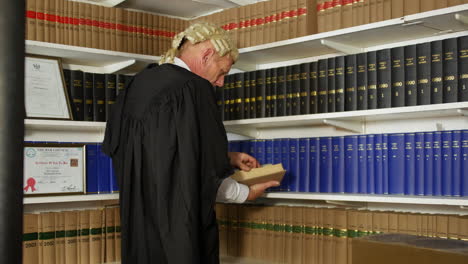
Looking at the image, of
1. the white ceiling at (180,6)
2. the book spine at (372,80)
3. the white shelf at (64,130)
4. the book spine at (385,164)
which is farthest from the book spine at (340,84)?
the white shelf at (64,130)

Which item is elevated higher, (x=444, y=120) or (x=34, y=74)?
(x=34, y=74)

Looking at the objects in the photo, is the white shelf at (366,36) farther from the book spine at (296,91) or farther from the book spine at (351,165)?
the book spine at (351,165)

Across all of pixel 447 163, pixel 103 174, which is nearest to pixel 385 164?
pixel 447 163

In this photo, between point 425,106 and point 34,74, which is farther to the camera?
point 34,74

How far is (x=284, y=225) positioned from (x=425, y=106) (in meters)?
0.93

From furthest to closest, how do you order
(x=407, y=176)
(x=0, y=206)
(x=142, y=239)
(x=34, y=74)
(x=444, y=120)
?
(x=34, y=74)
(x=444, y=120)
(x=407, y=176)
(x=142, y=239)
(x=0, y=206)

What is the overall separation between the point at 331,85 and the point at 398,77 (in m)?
0.32

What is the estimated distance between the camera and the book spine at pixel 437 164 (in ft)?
6.58

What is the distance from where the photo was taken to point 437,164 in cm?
202

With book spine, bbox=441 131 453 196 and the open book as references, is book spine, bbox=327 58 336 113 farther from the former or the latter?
book spine, bbox=441 131 453 196

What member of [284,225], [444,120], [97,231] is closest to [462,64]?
[444,120]

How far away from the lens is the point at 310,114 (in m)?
2.37

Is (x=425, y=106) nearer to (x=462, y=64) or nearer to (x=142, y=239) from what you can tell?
(x=462, y=64)

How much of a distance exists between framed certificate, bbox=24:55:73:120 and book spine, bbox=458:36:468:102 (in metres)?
1.75
